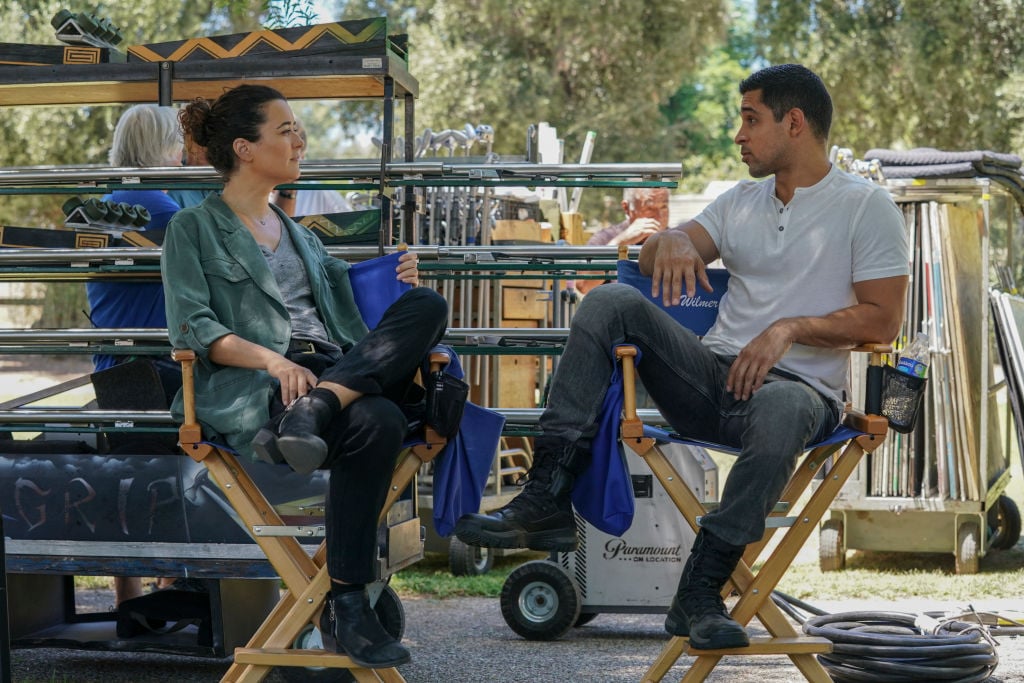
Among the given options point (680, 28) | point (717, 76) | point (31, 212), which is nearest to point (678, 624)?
point (680, 28)

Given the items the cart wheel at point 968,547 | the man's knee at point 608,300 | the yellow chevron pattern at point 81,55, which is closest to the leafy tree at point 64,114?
the yellow chevron pattern at point 81,55

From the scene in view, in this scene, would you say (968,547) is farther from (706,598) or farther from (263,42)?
(263,42)

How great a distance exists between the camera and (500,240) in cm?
616

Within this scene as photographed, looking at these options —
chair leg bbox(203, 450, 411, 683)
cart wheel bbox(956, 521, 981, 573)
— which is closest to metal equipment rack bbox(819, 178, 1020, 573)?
cart wheel bbox(956, 521, 981, 573)

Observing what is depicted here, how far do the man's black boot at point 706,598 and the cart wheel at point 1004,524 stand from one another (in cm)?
414

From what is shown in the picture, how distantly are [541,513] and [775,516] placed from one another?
2.11 ft

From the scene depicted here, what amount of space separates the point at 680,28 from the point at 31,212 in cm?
1131

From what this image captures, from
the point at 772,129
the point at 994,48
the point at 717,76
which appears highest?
the point at 717,76

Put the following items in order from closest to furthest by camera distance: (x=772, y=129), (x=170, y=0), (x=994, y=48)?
(x=772, y=129) → (x=994, y=48) → (x=170, y=0)

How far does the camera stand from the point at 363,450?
3316 millimetres

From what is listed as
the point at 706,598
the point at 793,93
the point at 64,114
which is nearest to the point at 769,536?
the point at 706,598

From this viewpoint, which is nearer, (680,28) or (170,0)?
(170,0)

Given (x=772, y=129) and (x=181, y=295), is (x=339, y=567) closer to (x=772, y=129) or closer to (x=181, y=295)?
(x=181, y=295)

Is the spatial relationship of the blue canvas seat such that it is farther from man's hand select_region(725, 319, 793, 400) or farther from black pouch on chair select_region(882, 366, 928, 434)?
black pouch on chair select_region(882, 366, 928, 434)
